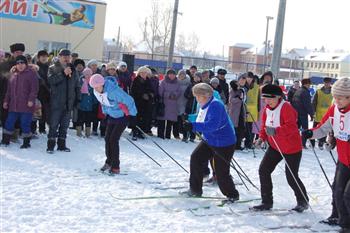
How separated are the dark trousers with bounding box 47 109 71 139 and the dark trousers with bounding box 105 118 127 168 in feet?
5.21

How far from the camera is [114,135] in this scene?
24.3 feet

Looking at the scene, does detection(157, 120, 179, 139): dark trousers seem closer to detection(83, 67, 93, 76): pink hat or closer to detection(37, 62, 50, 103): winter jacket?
detection(83, 67, 93, 76): pink hat

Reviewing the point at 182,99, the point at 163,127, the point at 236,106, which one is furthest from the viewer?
the point at 163,127

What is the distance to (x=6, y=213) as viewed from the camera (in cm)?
540

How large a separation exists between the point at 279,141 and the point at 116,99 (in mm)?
2633

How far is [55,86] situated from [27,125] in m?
0.85

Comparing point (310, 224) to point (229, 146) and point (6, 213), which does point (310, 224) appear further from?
point (6, 213)

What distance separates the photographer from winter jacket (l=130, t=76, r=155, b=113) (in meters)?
10.9

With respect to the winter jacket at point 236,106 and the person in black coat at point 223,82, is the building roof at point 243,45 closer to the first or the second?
the person in black coat at point 223,82

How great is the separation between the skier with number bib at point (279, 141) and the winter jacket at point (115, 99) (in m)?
2.20

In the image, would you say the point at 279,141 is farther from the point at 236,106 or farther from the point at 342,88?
the point at 236,106

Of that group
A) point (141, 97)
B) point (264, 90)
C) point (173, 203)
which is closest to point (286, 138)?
point (264, 90)

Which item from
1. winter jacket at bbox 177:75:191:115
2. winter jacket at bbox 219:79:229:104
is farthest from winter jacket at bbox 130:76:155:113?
winter jacket at bbox 219:79:229:104

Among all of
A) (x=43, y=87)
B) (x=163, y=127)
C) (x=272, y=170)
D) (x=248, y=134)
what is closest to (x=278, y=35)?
(x=248, y=134)
